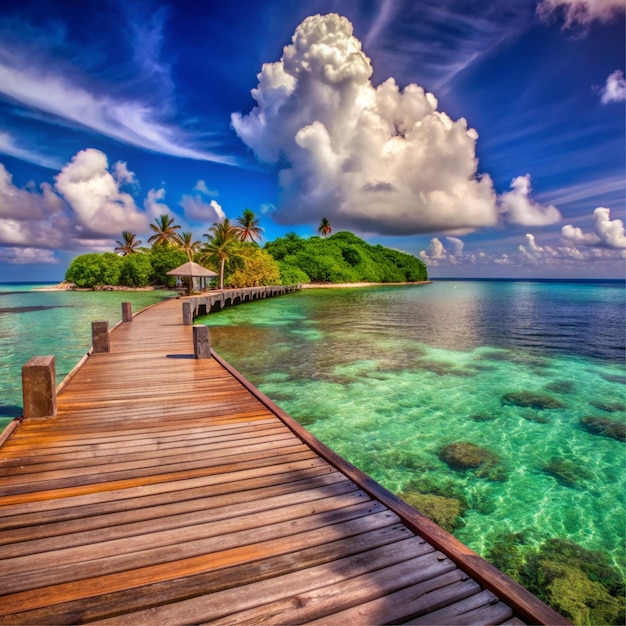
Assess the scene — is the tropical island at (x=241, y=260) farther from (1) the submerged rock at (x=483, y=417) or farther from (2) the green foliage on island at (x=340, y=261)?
(1) the submerged rock at (x=483, y=417)

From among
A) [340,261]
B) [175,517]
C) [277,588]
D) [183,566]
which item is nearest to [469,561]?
[277,588]

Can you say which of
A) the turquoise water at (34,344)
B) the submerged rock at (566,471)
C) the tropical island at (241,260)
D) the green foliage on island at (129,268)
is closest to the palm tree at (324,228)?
the tropical island at (241,260)

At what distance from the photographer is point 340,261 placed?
288 feet

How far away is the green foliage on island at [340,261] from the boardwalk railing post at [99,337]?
53.0m

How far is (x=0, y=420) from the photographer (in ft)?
25.3

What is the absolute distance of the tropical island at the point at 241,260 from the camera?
43.6 meters

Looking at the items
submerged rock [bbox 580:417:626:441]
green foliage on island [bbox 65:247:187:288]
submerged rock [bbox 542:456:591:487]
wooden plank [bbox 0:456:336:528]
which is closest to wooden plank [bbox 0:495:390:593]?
wooden plank [bbox 0:456:336:528]

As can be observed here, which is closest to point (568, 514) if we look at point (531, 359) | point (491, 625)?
point (491, 625)

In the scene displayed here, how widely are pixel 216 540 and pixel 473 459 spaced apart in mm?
5122

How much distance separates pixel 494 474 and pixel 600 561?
1734 millimetres

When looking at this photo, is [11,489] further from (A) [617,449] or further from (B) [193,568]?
(A) [617,449]

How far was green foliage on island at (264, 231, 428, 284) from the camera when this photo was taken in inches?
3004

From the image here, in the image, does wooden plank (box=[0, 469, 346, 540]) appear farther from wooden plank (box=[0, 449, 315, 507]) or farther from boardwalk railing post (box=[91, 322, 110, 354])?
boardwalk railing post (box=[91, 322, 110, 354])

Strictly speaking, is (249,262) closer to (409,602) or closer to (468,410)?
(468,410)
